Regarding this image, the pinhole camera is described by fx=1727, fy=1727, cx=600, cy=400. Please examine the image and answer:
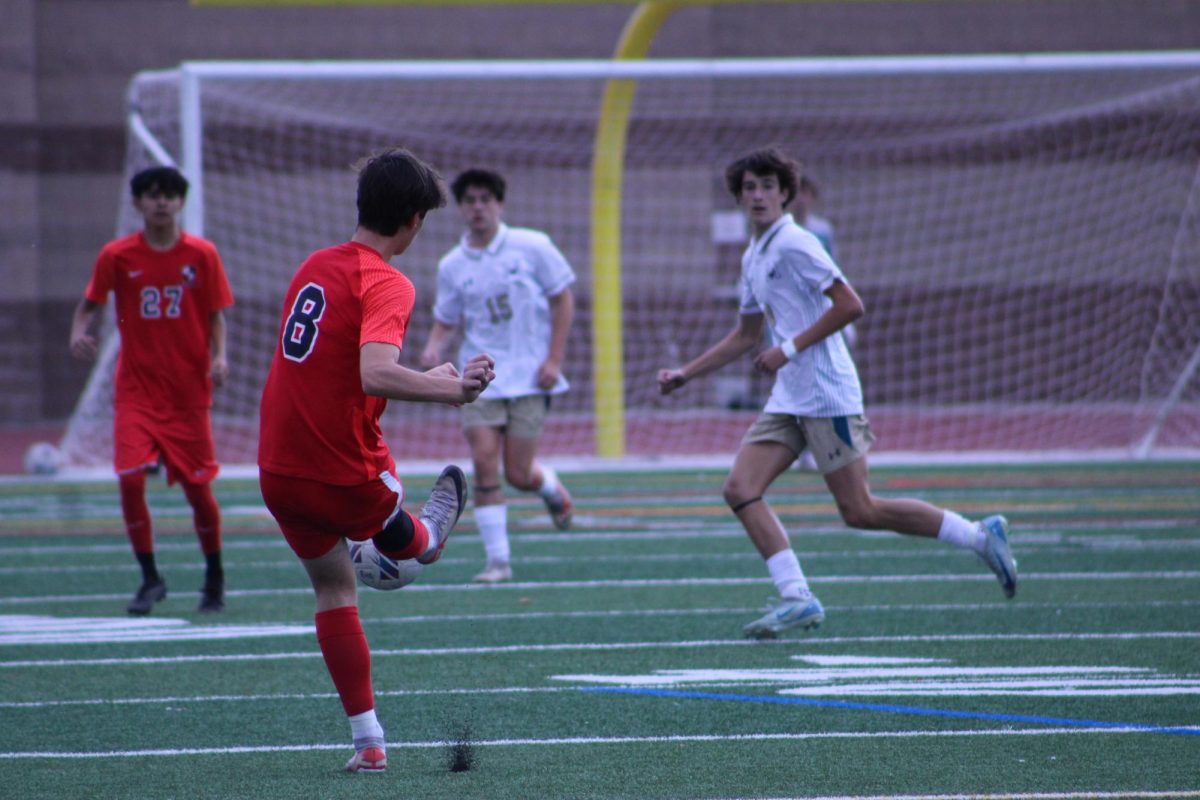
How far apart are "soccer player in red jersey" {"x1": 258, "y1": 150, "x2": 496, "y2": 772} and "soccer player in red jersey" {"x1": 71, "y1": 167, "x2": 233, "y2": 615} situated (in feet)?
11.3

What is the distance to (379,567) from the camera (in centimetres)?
510

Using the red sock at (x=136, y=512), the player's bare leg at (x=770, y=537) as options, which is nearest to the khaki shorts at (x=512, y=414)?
the red sock at (x=136, y=512)

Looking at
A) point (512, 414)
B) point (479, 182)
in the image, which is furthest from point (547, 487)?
point (479, 182)

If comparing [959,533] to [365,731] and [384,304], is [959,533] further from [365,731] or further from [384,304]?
[384,304]

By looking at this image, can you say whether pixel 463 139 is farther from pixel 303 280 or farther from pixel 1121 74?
pixel 303 280

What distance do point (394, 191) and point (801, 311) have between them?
9.94 feet

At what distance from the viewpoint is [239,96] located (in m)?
20.2

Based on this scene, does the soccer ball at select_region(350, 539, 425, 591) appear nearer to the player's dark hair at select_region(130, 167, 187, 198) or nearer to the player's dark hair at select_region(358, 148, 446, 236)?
the player's dark hair at select_region(358, 148, 446, 236)

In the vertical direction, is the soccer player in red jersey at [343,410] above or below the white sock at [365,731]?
above

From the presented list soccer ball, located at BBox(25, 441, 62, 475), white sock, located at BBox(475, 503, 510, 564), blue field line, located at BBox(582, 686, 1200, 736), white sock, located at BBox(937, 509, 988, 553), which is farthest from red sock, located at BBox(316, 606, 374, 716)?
soccer ball, located at BBox(25, 441, 62, 475)

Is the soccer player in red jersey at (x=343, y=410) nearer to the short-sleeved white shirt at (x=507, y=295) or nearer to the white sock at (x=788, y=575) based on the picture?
the white sock at (x=788, y=575)

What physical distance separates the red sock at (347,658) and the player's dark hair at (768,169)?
3.17 meters

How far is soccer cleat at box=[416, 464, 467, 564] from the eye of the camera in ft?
17.0

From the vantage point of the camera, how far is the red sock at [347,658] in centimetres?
487
